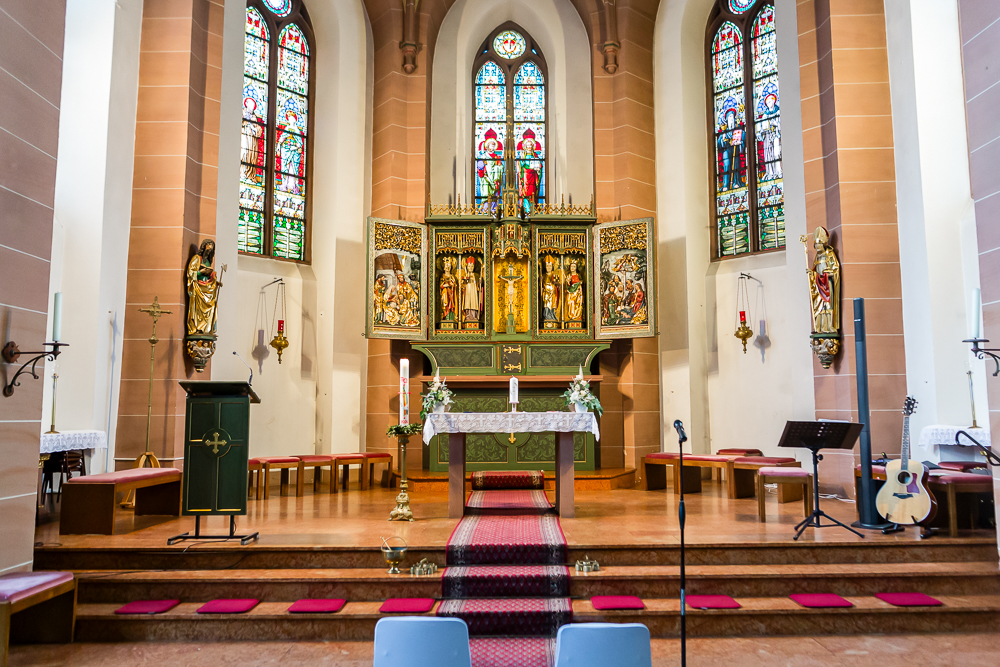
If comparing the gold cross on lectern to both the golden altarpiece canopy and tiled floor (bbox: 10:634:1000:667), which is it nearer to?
tiled floor (bbox: 10:634:1000:667)

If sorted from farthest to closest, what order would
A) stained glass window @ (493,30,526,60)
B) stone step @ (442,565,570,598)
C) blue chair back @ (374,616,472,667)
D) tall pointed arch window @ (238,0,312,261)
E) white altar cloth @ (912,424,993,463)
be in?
stained glass window @ (493,30,526,60) < tall pointed arch window @ (238,0,312,261) < white altar cloth @ (912,424,993,463) < stone step @ (442,565,570,598) < blue chair back @ (374,616,472,667)

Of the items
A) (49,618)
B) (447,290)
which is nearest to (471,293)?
(447,290)

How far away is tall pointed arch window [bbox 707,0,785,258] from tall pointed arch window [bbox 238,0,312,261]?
6973 millimetres

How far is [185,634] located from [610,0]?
11.3 m

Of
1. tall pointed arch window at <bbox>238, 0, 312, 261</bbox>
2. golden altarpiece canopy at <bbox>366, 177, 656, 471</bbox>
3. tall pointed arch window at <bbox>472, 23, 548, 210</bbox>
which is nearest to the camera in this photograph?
golden altarpiece canopy at <bbox>366, 177, 656, 471</bbox>

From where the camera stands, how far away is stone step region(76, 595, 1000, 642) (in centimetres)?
520

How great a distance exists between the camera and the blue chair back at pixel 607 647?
301 cm

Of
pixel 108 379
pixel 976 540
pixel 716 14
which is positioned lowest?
pixel 976 540

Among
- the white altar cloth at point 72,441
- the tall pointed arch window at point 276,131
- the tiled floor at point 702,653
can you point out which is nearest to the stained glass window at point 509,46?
the tall pointed arch window at point 276,131

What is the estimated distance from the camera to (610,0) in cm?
1227

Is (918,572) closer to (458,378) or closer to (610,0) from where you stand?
(458,378)

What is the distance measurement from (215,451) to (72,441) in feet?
6.54

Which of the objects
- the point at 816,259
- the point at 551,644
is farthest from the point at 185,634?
the point at 816,259

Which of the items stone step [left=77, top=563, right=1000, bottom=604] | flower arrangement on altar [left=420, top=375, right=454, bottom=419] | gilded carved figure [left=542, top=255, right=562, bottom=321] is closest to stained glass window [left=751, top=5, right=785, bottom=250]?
gilded carved figure [left=542, top=255, right=562, bottom=321]
